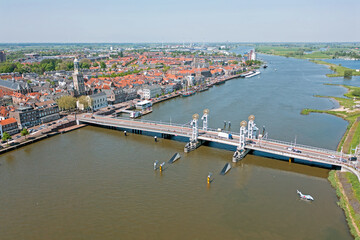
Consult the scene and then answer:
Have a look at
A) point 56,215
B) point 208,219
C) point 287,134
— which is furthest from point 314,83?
point 56,215

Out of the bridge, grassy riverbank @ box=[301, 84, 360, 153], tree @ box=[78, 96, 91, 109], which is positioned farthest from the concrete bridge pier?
tree @ box=[78, 96, 91, 109]

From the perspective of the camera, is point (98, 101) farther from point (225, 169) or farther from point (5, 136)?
point (225, 169)

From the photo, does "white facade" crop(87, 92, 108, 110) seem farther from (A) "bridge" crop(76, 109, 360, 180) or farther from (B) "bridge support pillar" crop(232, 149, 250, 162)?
(B) "bridge support pillar" crop(232, 149, 250, 162)

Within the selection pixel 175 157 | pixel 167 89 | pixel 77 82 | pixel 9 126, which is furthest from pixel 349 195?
pixel 167 89

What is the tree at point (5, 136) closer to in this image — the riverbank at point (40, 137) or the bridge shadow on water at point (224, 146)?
the riverbank at point (40, 137)

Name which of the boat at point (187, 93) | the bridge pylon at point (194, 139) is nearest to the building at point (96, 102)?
the boat at point (187, 93)

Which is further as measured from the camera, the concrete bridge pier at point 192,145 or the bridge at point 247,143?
the concrete bridge pier at point 192,145

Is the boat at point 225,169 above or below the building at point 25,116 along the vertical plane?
below

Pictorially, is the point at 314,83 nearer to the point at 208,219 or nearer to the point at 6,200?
the point at 208,219
